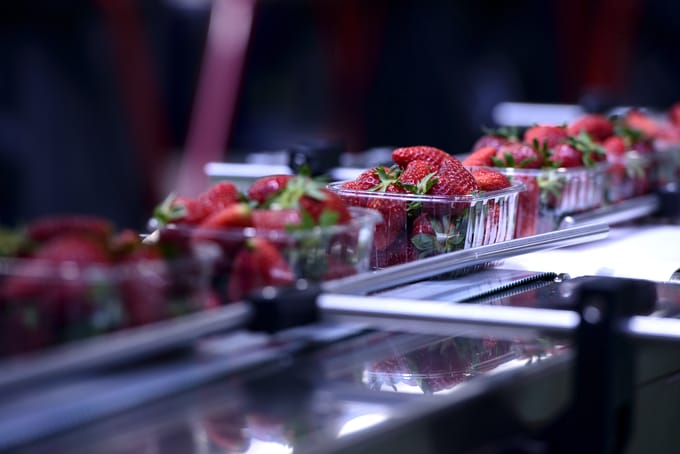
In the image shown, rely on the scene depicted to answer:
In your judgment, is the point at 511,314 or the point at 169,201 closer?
the point at 511,314

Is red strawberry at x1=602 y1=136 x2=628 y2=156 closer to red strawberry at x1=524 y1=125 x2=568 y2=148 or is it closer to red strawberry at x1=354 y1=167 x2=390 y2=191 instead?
red strawberry at x1=524 y1=125 x2=568 y2=148

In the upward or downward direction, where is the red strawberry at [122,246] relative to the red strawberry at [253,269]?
upward

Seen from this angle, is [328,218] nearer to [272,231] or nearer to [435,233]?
[272,231]

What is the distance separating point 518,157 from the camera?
1.64 meters

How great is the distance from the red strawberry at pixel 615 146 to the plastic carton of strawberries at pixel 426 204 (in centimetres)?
66

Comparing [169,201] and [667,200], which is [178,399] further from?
[667,200]

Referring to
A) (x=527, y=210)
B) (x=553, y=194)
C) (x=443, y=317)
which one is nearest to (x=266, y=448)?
(x=443, y=317)

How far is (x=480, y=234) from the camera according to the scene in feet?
4.25

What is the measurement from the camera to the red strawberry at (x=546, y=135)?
1.76 metres

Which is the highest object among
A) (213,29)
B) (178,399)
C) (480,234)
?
(213,29)

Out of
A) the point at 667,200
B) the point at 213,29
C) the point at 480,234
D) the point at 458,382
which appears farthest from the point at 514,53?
the point at 458,382

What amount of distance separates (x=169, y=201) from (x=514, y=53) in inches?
231

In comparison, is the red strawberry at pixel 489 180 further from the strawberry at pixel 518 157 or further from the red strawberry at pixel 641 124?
the red strawberry at pixel 641 124

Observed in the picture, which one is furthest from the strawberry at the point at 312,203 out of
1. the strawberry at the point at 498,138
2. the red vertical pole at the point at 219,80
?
the red vertical pole at the point at 219,80
